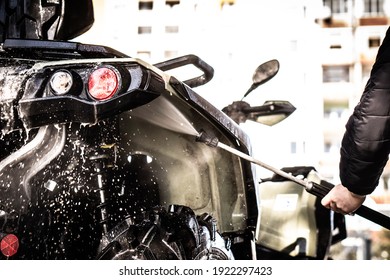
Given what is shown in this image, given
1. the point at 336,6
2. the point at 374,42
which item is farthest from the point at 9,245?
the point at 336,6

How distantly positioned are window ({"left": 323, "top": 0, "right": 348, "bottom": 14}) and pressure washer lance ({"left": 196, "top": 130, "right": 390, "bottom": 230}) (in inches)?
31.1

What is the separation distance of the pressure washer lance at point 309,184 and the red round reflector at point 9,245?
2.06ft

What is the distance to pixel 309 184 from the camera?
96.3 inches

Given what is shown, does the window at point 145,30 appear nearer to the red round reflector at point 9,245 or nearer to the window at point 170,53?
the window at point 170,53

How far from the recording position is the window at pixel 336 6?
3000 mm

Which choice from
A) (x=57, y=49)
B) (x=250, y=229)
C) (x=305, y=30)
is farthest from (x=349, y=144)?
(x=305, y=30)

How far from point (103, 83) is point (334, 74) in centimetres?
149

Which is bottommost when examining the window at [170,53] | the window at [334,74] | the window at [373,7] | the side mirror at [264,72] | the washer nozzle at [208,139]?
the washer nozzle at [208,139]

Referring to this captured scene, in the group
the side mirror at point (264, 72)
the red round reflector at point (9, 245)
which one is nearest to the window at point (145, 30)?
the side mirror at point (264, 72)

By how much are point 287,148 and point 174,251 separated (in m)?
1.08

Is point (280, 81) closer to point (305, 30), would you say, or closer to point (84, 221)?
point (305, 30)

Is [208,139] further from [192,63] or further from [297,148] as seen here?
[297,148]

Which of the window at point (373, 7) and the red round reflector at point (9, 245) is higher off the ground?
the window at point (373, 7)

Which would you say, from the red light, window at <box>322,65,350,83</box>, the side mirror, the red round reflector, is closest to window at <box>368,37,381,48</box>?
window at <box>322,65,350,83</box>
